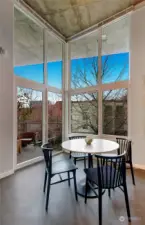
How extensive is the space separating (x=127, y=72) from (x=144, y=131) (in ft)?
5.16

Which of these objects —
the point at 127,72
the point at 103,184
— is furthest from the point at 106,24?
the point at 103,184

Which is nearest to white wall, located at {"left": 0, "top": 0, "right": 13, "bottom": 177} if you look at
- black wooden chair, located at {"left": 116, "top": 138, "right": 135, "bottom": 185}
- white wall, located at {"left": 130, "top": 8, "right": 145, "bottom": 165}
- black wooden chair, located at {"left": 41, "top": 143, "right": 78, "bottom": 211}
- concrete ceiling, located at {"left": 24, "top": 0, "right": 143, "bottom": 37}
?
concrete ceiling, located at {"left": 24, "top": 0, "right": 143, "bottom": 37}

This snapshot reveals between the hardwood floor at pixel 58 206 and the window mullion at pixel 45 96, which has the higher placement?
the window mullion at pixel 45 96

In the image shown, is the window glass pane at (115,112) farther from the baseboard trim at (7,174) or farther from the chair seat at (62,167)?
the baseboard trim at (7,174)

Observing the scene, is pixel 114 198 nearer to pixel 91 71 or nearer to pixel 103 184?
pixel 103 184

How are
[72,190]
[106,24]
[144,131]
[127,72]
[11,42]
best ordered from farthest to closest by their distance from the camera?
[106,24] < [127,72] < [144,131] < [11,42] < [72,190]

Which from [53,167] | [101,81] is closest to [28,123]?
[53,167]

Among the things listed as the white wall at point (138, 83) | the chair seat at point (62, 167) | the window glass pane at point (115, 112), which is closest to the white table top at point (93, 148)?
the chair seat at point (62, 167)

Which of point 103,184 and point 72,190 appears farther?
point 72,190

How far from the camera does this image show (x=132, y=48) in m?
4.27

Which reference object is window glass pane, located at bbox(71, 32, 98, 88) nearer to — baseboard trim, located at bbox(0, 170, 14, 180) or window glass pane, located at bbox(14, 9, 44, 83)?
window glass pane, located at bbox(14, 9, 44, 83)

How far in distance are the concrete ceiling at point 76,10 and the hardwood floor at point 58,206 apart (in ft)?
13.1

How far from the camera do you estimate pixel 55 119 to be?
559cm

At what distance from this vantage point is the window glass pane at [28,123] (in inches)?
165
